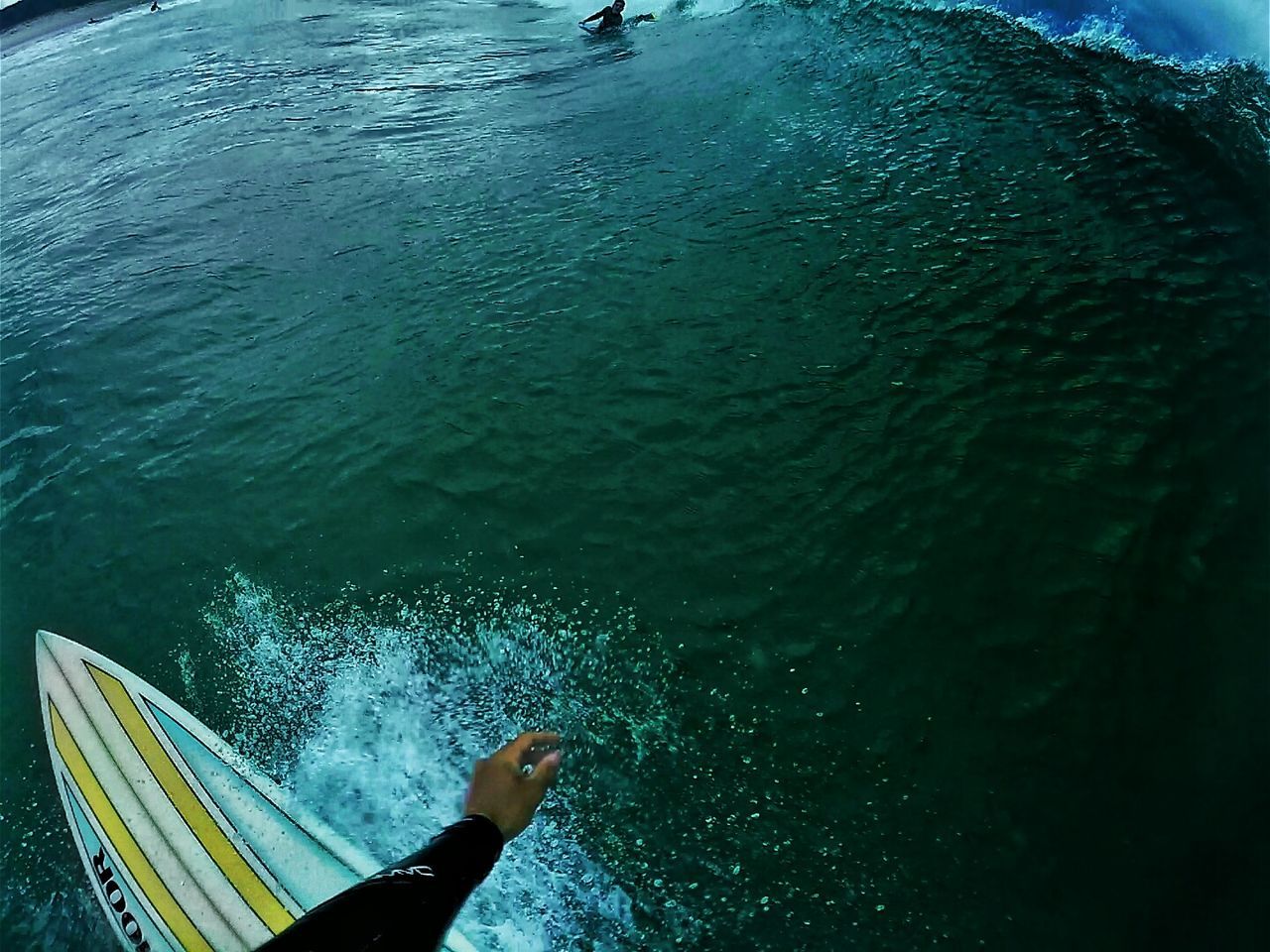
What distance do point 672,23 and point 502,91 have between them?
484cm

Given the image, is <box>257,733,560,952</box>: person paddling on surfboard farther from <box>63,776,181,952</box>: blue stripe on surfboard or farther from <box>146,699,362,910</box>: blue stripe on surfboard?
<box>63,776,181,952</box>: blue stripe on surfboard

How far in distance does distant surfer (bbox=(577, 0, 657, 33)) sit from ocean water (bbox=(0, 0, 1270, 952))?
5474 mm

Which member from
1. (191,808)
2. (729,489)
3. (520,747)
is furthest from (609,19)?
(520,747)

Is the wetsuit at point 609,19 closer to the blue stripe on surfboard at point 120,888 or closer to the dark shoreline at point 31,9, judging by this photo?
the blue stripe on surfboard at point 120,888

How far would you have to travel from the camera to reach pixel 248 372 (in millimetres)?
8828

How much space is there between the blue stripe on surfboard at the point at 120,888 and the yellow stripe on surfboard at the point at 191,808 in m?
0.45

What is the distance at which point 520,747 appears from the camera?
2.27 m

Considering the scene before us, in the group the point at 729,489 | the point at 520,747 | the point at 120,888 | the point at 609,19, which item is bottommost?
the point at 120,888

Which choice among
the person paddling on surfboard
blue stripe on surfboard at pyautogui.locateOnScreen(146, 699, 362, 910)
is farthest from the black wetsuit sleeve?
blue stripe on surfboard at pyautogui.locateOnScreen(146, 699, 362, 910)

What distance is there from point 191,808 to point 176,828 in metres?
0.14

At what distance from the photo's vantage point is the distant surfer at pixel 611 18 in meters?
17.1

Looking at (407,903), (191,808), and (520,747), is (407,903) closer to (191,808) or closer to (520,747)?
(520,747)

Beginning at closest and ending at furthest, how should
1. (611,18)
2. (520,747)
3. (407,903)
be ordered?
(407,903) < (520,747) < (611,18)

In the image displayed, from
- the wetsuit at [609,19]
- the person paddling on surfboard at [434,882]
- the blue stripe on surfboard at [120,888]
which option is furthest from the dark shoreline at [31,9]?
the person paddling on surfboard at [434,882]
